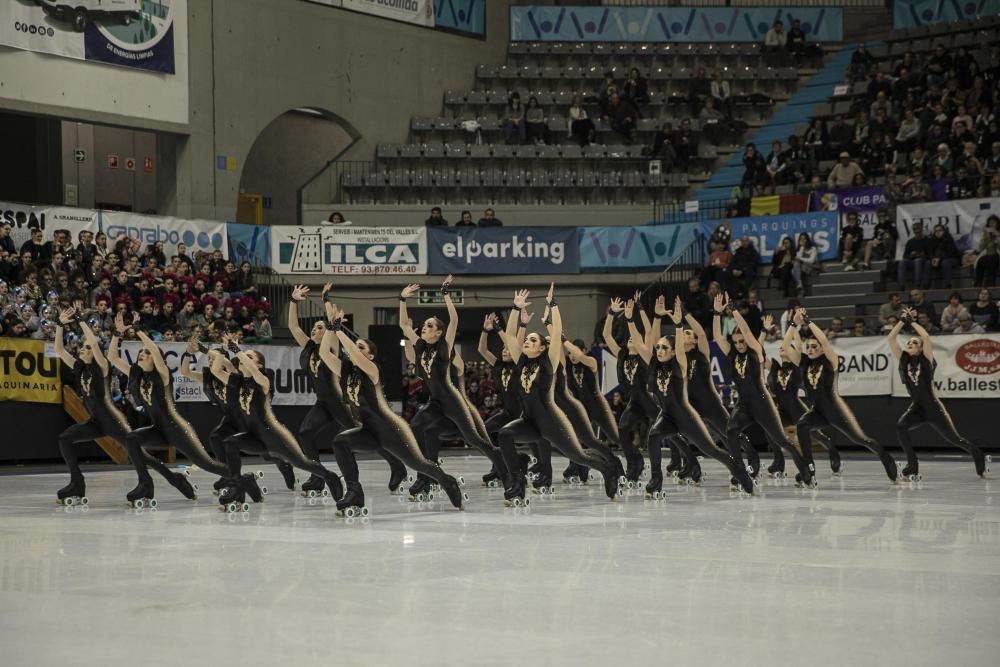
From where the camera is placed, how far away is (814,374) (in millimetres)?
16062

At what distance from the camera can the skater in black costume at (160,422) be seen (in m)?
13.6

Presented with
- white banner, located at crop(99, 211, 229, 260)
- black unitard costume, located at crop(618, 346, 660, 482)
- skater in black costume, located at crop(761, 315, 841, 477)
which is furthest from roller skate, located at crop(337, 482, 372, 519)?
white banner, located at crop(99, 211, 229, 260)

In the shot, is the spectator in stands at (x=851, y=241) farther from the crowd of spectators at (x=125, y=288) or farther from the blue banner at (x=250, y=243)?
the blue banner at (x=250, y=243)

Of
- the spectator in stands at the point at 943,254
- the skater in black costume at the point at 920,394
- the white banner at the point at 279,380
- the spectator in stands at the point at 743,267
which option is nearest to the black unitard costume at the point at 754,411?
the skater in black costume at the point at 920,394

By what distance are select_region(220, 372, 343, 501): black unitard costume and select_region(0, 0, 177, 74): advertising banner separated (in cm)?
1680

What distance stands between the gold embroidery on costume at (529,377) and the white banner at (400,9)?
75.0 ft

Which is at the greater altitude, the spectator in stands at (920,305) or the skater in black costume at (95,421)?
the spectator in stands at (920,305)

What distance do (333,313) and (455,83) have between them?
2455cm

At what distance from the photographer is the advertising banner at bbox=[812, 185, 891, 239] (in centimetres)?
2788

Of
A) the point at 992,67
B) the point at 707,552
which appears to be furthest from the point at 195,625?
the point at 992,67

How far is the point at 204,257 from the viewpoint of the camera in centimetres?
2694

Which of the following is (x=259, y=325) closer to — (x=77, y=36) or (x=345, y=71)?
(x=77, y=36)

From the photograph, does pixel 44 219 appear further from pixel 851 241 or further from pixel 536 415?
pixel 851 241

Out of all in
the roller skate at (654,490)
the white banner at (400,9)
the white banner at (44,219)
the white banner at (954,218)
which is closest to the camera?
the roller skate at (654,490)
